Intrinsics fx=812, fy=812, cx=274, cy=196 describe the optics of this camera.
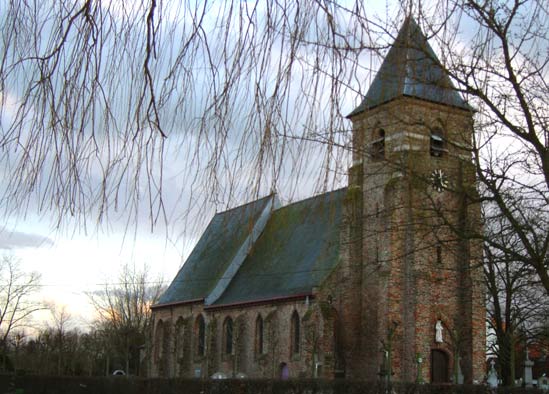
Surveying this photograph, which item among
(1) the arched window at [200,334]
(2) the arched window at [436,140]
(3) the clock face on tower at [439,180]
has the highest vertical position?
(2) the arched window at [436,140]

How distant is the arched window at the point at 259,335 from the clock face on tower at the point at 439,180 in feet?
95.8

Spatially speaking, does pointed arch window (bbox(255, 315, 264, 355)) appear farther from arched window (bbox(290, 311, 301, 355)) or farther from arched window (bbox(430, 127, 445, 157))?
arched window (bbox(430, 127, 445, 157))

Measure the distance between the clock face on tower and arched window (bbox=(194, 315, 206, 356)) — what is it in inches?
1418

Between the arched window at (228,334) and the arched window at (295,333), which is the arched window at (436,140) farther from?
the arched window at (228,334)

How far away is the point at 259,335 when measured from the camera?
42750mm

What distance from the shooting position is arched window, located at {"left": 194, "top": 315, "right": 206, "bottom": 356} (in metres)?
48.8

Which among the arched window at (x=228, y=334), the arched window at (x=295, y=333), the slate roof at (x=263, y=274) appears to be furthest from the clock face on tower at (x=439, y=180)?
the arched window at (x=228, y=334)

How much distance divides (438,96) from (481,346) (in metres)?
31.4

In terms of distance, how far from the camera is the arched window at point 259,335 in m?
42.5

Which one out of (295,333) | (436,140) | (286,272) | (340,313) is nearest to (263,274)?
(286,272)

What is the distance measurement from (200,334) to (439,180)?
3735 centimetres

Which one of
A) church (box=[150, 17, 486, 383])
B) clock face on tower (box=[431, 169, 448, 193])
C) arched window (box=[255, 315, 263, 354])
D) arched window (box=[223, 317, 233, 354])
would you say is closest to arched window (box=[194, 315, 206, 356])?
church (box=[150, 17, 486, 383])

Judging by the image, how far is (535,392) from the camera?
20.4m

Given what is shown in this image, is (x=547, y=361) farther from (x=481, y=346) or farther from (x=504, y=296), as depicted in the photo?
(x=481, y=346)
